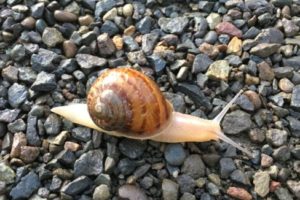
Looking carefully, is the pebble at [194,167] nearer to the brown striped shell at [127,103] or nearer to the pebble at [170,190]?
the pebble at [170,190]

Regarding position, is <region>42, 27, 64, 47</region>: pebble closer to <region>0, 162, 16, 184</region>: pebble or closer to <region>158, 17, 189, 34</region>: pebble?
<region>158, 17, 189, 34</region>: pebble

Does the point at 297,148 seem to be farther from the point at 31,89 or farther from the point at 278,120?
the point at 31,89

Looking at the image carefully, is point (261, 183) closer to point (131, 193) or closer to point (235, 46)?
point (131, 193)

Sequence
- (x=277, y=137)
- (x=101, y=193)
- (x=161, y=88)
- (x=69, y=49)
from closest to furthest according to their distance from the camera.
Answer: (x=101, y=193) → (x=277, y=137) → (x=161, y=88) → (x=69, y=49)

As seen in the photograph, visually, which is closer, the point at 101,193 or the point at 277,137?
the point at 101,193

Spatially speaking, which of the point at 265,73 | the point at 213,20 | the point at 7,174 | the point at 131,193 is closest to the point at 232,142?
the point at 265,73

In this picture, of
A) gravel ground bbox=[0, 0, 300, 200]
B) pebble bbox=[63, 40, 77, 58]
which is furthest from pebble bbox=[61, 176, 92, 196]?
pebble bbox=[63, 40, 77, 58]
